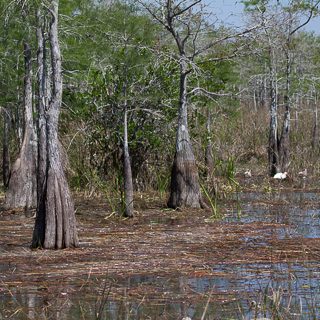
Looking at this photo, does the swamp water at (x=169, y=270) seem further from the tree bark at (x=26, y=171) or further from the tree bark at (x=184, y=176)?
the tree bark at (x=26, y=171)

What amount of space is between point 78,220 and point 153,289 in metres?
5.02

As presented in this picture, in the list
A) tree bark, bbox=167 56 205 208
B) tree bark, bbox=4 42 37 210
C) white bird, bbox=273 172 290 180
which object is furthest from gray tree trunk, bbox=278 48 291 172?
tree bark, bbox=4 42 37 210

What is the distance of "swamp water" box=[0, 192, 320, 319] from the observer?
4.78m

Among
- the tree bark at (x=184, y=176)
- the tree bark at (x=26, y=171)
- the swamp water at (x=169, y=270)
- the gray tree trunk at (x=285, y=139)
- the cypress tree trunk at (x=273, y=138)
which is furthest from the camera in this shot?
the cypress tree trunk at (x=273, y=138)

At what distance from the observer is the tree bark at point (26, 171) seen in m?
11.9

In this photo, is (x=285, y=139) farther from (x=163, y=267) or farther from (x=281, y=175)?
(x=163, y=267)

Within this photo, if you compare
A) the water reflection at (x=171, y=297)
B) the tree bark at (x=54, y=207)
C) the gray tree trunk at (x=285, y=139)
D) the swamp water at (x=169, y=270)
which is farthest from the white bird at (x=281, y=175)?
the water reflection at (x=171, y=297)

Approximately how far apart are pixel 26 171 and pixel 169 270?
6475 millimetres

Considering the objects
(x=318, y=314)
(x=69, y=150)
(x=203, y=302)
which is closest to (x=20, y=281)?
(x=203, y=302)

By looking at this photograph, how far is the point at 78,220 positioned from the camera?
405 inches

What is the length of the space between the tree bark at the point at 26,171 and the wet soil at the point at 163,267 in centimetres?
80

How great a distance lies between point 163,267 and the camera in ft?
21.2

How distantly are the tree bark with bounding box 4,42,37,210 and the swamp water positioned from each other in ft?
4.07

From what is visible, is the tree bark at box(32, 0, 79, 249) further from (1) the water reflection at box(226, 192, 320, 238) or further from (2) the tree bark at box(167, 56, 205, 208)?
(2) the tree bark at box(167, 56, 205, 208)
